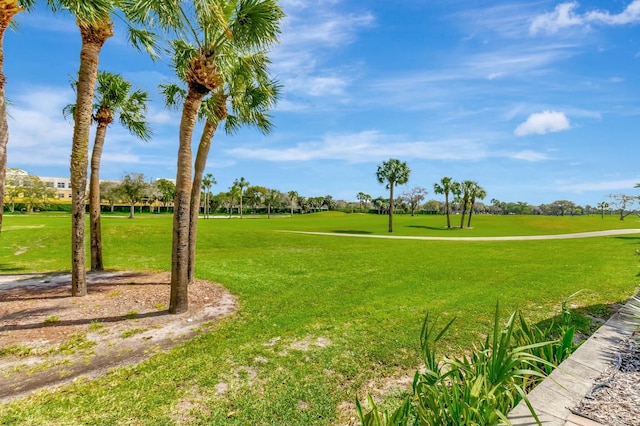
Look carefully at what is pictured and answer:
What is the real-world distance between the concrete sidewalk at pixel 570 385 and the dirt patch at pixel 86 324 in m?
5.70

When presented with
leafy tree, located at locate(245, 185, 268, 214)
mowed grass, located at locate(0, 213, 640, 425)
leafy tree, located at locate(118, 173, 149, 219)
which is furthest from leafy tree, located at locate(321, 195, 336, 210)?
mowed grass, located at locate(0, 213, 640, 425)

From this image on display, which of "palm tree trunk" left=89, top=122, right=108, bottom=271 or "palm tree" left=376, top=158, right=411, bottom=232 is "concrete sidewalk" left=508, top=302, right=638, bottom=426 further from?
"palm tree" left=376, top=158, right=411, bottom=232

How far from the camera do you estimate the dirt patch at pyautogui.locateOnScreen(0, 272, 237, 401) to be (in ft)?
16.8

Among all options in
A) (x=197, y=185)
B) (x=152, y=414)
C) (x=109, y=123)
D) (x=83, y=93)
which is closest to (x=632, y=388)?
(x=152, y=414)

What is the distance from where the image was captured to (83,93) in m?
8.20

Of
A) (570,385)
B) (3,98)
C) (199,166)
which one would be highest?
(3,98)

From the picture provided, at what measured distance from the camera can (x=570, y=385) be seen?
324 cm

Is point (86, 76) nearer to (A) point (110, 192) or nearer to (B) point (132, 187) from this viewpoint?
(B) point (132, 187)

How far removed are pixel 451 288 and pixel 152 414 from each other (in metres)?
9.20

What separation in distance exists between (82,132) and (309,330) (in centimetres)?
781

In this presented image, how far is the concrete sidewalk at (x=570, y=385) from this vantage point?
2709 millimetres

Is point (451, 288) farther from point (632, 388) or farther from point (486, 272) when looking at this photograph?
point (632, 388)

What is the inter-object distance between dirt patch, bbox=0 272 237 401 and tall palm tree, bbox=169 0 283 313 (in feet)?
3.32

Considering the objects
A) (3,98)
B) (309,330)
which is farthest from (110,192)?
(309,330)
